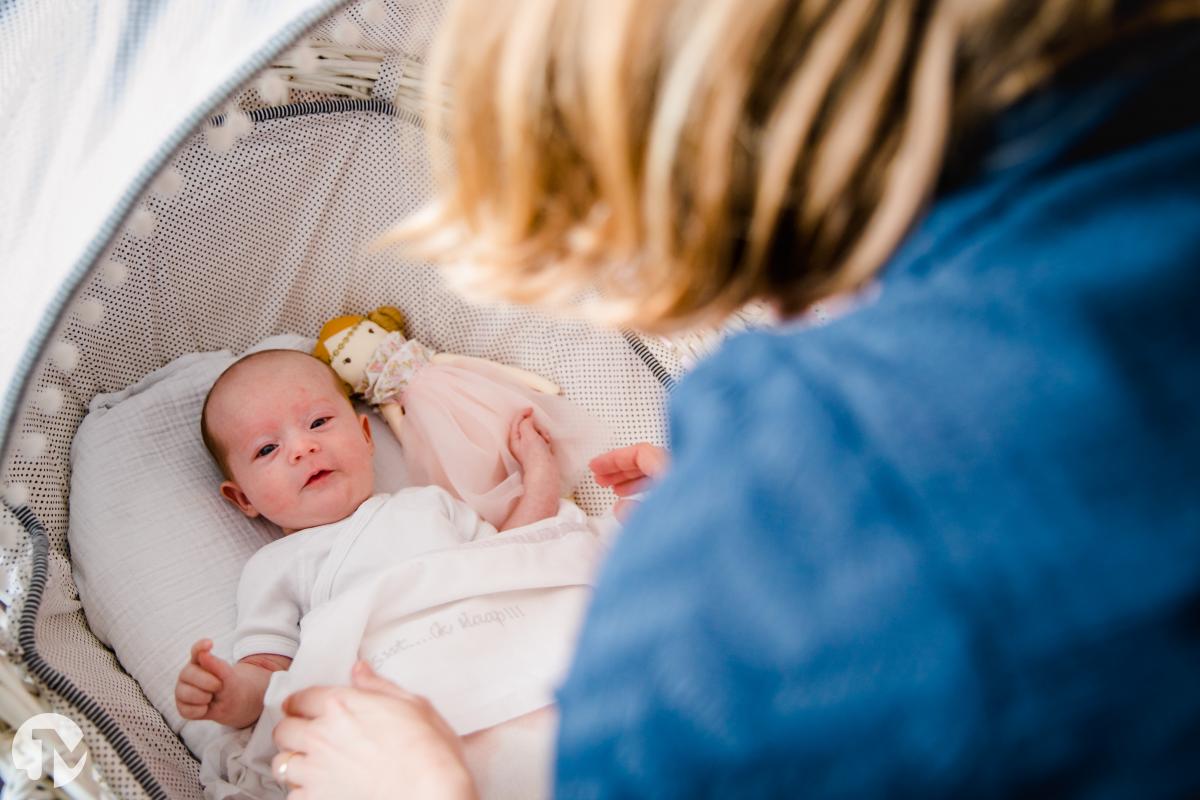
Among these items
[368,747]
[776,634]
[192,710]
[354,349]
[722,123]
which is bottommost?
[192,710]

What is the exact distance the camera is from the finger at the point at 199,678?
92cm

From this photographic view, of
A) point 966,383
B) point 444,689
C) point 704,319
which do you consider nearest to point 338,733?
point 444,689

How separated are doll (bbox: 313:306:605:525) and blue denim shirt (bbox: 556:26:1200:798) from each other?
932 millimetres

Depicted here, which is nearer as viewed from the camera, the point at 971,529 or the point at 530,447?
the point at 971,529

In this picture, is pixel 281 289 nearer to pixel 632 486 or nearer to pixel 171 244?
pixel 171 244

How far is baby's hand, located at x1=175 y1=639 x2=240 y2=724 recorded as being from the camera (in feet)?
3.01

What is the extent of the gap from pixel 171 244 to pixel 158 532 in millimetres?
407

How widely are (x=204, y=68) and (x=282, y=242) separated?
684 mm

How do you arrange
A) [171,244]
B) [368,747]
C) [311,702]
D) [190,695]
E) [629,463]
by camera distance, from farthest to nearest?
[171,244]
[629,463]
[190,695]
[311,702]
[368,747]

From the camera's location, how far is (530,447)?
126 centimetres

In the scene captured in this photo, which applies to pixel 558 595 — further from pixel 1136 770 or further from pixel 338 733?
pixel 1136 770

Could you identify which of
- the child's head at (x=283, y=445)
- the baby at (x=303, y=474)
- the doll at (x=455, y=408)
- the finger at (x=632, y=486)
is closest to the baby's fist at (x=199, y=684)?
the baby at (x=303, y=474)

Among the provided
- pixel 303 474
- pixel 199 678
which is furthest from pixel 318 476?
pixel 199 678

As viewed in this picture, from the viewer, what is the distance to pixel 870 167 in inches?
14.0
